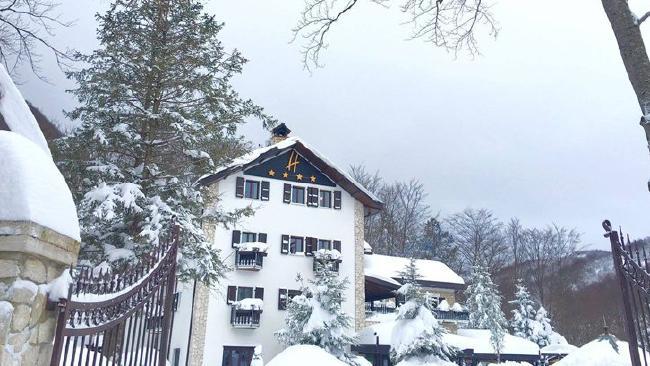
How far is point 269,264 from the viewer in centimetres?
2605

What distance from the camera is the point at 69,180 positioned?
14227 millimetres

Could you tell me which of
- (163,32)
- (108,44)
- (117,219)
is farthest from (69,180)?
(163,32)

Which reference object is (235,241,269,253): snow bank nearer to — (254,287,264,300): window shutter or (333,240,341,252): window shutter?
(254,287,264,300): window shutter

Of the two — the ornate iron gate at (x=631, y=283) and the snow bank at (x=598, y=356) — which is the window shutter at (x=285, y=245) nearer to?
the snow bank at (x=598, y=356)

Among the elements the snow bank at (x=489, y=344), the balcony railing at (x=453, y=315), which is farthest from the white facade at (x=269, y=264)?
the snow bank at (x=489, y=344)

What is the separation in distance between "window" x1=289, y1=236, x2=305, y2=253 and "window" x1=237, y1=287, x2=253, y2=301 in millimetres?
2988

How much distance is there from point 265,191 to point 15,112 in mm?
22675

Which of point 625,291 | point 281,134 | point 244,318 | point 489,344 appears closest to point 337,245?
point 244,318

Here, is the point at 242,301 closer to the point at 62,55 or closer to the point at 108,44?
the point at 108,44

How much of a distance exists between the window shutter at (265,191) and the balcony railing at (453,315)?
11.5m

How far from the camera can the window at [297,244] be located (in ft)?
88.3

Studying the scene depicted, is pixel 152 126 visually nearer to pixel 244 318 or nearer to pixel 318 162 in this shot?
pixel 244 318

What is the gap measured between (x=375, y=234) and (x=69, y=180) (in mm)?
32398

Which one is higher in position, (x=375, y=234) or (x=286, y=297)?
(x=375, y=234)
